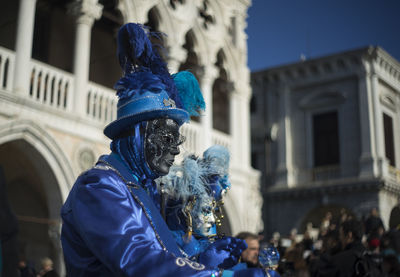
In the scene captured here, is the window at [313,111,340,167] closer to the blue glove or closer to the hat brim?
the blue glove

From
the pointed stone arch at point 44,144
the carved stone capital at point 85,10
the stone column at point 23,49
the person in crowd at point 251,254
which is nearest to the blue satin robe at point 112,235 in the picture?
the person in crowd at point 251,254

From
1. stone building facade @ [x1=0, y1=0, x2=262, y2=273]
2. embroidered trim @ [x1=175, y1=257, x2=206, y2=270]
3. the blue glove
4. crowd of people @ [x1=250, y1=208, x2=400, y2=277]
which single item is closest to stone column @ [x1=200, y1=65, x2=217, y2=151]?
stone building facade @ [x1=0, y1=0, x2=262, y2=273]

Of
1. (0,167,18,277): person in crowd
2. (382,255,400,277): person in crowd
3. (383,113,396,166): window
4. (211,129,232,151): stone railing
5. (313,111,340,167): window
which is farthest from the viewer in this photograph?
(313,111,340,167): window

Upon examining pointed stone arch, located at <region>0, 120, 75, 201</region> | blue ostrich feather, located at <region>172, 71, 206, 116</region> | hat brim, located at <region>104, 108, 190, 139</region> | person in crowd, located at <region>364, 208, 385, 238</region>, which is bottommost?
person in crowd, located at <region>364, 208, 385, 238</region>

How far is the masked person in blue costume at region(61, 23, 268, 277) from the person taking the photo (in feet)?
4.61

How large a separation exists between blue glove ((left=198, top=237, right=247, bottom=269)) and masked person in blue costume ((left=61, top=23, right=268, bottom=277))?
430 mm

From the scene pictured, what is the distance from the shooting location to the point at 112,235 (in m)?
1.42

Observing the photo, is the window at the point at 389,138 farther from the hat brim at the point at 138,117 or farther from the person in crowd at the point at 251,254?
the hat brim at the point at 138,117

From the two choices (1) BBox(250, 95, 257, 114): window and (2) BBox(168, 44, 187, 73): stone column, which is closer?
(2) BBox(168, 44, 187, 73): stone column

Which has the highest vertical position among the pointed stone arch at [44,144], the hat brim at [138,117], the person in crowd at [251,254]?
the pointed stone arch at [44,144]

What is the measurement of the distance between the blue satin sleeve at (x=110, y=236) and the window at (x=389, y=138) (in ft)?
58.3

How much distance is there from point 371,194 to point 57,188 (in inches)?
463

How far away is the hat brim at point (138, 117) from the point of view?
1.79 meters

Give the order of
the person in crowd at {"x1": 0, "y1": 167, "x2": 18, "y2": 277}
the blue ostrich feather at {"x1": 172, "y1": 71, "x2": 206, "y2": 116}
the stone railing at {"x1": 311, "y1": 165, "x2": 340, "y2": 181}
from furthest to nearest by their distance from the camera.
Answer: the stone railing at {"x1": 311, "y1": 165, "x2": 340, "y2": 181} → the person in crowd at {"x1": 0, "y1": 167, "x2": 18, "y2": 277} → the blue ostrich feather at {"x1": 172, "y1": 71, "x2": 206, "y2": 116}
